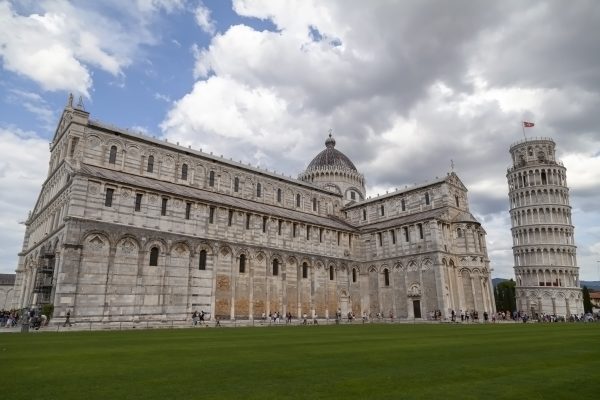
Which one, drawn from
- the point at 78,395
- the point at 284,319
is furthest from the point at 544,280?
the point at 78,395

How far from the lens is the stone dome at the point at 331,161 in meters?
66.9

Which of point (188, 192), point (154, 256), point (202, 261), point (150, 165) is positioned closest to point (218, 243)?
point (202, 261)

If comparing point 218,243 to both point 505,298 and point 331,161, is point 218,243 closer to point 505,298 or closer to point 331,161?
point 331,161

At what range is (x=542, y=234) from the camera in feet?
231

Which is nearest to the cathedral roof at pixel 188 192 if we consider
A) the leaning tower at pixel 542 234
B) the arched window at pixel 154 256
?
the arched window at pixel 154 256

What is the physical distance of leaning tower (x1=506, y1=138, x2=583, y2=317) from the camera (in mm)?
67812

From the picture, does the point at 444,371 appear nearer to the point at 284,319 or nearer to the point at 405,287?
the point at 284,319

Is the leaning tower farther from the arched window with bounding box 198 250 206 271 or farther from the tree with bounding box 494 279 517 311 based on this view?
the arched window with bounding box 198 250 206 271

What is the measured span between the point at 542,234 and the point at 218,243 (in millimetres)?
58454

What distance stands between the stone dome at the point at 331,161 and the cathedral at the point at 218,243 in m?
8.18

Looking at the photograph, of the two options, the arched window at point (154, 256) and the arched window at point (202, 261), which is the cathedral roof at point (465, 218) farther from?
the arched window at point (154, 256)

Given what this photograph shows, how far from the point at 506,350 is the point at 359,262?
3987 cm

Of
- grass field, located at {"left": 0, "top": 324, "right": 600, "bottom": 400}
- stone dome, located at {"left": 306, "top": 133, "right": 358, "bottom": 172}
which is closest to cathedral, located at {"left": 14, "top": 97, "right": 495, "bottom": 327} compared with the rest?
stone dome, located at {"left": 306, "top": 133, "right": 358, "bottom": 172}

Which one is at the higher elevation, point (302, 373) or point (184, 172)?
point (184, 172)
